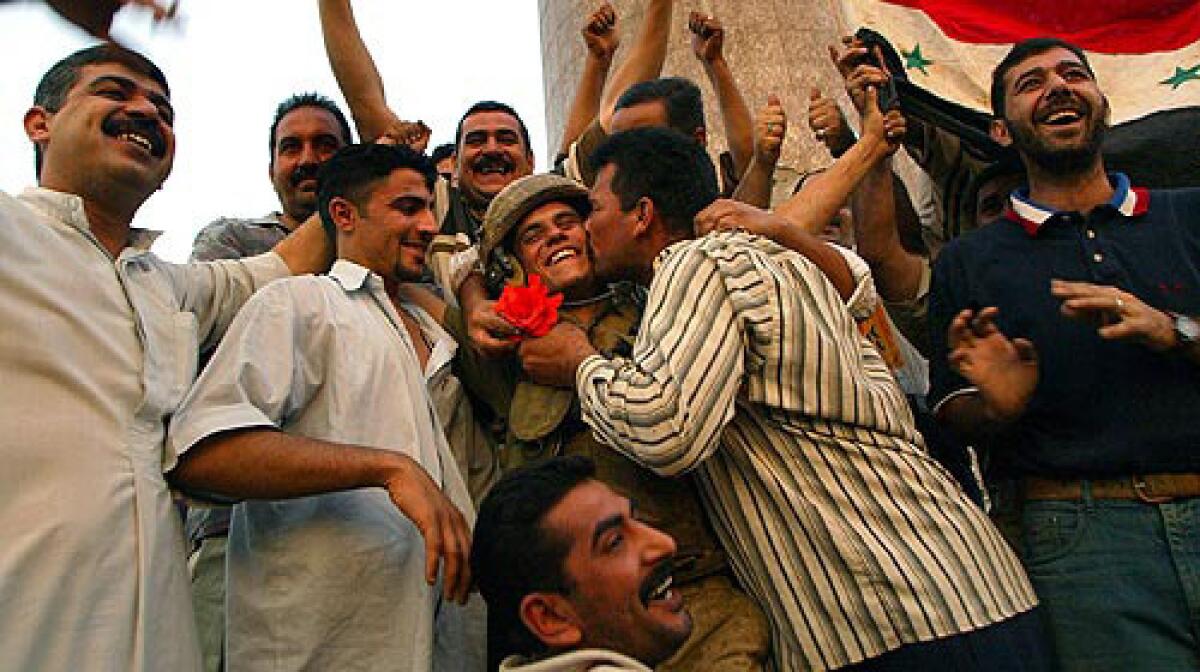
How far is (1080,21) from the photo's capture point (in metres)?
5.35

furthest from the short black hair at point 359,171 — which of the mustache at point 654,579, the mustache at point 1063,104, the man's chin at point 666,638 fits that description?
the mustache at point 1063,104

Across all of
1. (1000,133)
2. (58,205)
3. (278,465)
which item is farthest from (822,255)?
(58,205)

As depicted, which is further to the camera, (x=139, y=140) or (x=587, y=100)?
(x=587, y=100)

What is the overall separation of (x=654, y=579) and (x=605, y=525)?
16 cm

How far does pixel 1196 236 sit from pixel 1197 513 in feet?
2.73

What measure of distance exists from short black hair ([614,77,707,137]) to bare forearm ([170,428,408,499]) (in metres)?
1.99

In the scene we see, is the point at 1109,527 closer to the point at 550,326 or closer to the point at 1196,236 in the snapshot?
the point at 1196,236

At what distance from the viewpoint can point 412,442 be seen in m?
2.84

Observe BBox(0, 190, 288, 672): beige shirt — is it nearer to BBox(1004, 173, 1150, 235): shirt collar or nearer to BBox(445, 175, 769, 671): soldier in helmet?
BBox(445, 175, 769, 671): soldier in helmet

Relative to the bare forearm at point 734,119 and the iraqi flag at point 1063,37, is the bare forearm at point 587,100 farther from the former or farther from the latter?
the iraqi flag at point 1063,37

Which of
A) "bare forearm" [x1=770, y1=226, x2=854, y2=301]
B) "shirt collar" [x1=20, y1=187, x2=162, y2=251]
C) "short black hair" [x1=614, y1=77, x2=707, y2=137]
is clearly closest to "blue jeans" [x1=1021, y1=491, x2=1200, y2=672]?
"bare forearm" [x1=770, y1=226, x2=854, y2=301]

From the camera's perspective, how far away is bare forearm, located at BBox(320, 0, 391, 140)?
4.55 metres

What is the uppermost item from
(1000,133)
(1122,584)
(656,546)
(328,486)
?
(1000,133)

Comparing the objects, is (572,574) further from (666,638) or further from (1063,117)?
(1063,117)
